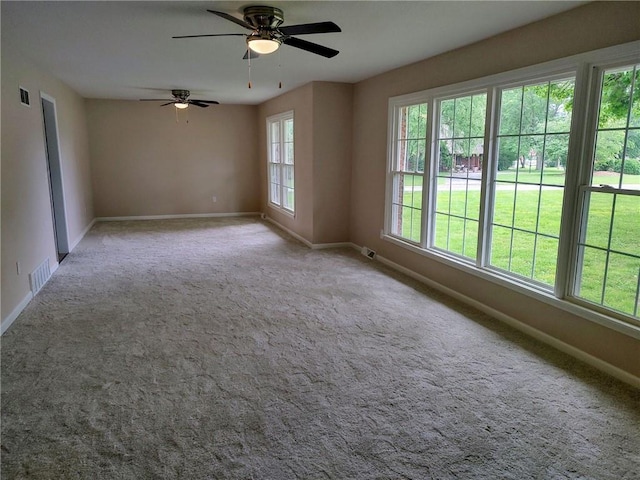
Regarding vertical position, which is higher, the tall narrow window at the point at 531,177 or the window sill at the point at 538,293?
the tall narrow window at the point at 531,177

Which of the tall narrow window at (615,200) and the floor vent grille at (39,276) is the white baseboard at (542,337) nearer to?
the tall narrow window at (615,200)

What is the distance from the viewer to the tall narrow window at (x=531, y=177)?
3184 millimetres

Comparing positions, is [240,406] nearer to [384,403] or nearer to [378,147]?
[384,403]

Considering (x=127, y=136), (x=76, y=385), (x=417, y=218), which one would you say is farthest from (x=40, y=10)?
(x=127, y=136)

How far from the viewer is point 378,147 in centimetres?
556

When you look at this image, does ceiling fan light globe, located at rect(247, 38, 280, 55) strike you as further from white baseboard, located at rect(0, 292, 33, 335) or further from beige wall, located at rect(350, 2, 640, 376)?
white baseboard, located at rect(0, 292, 33, 335)

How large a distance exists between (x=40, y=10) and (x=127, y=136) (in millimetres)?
5908

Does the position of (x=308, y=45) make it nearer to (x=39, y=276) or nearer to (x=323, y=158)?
(x=323, y=158)

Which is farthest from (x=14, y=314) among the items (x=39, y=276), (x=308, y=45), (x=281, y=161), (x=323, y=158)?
(x=281, y=161)

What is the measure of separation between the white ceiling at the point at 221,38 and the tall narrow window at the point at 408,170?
64 centimetres

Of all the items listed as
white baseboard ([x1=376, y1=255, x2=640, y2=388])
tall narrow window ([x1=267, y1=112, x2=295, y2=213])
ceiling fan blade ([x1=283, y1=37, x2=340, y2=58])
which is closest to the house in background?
white baseboard ([x1=376, y1=255, x2=640, y2=388])

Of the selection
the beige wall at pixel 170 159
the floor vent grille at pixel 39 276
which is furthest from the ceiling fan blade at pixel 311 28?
the beige wall at pixel 170 159

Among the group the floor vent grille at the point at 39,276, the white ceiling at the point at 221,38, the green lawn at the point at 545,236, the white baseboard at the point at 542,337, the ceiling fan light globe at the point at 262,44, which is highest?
the white ceiling at the point at 221,38

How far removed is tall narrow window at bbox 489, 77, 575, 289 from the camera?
3.18 meters
